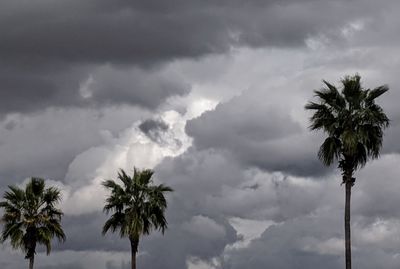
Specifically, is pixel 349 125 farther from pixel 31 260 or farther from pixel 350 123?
pixel 31 260

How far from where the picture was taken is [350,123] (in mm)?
52906

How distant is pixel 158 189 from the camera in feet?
216

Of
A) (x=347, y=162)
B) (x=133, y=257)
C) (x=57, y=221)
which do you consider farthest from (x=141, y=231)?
(x=347, y=162)

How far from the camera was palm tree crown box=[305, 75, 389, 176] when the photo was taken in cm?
5225

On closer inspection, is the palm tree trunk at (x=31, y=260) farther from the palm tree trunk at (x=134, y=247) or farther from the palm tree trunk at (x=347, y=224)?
the palm tree trunk at (x=347, y=224)

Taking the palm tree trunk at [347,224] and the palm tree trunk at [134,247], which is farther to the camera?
the palm tree trunk at [134,247]

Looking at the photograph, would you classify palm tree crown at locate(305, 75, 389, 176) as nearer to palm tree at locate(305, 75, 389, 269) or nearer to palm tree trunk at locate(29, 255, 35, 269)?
palm tree at locate(305, 75, 389, 269)

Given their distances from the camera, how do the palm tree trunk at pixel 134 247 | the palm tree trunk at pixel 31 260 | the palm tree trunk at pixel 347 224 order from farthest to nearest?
the palm tree trunk at pixel 31 260
the palm tree trunk at pixel 134 247
the palm tree trunk at pixel 347 224

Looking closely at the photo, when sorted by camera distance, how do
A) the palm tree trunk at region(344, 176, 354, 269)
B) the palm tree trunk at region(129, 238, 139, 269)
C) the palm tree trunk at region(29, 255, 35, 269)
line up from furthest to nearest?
1. the palm tree trunk at region(29, 255, 35, 269)
2. the palm tree trunk at region(129, 238, 139, 269)
3. the palm tree trunk at region(344, 176, 354, 269)

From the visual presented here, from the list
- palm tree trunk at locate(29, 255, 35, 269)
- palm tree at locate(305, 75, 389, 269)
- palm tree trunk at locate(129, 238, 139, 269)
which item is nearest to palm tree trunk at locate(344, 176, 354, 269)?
palm tree at locate(305, 75, 389, 269)

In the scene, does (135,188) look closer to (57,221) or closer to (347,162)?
(57,221)

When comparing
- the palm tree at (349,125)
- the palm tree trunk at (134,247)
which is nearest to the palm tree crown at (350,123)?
the palm tree at (349,125)

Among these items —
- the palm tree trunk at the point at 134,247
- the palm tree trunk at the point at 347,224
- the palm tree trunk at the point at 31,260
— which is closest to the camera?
the palm tree trunk at the point at 347,224

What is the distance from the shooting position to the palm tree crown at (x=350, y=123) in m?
52.2
